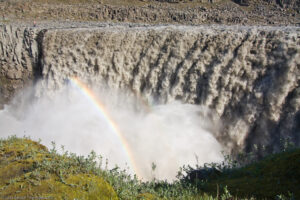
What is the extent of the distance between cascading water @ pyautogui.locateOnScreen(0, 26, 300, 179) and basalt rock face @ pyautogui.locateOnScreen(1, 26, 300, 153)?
6 centimetres

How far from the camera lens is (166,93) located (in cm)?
1952

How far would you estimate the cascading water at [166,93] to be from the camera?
613 inches

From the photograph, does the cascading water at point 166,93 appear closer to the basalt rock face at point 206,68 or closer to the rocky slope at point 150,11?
the basalt rock face at point 206,68

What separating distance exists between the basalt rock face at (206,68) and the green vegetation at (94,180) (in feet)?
27.3

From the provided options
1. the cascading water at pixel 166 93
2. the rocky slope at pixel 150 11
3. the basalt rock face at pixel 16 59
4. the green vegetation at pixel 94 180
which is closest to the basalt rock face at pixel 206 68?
the cascading water at pixel 166 93

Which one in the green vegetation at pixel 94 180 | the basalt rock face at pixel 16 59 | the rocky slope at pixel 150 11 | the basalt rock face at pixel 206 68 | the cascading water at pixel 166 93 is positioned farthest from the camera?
the rocky slope at pixel 150 11

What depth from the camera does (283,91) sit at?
1482cm

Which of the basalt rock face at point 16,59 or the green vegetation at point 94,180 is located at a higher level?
the green vegetation at point 94,180

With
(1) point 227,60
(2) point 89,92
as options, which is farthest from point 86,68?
(1) point 227,60

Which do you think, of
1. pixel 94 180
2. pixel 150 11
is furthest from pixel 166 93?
pixel 150 11

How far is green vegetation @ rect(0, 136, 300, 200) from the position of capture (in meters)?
4.71

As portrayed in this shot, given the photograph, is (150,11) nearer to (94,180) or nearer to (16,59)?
(16,59)

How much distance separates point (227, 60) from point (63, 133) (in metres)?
12.2

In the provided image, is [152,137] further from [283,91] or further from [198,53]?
[283,91]
